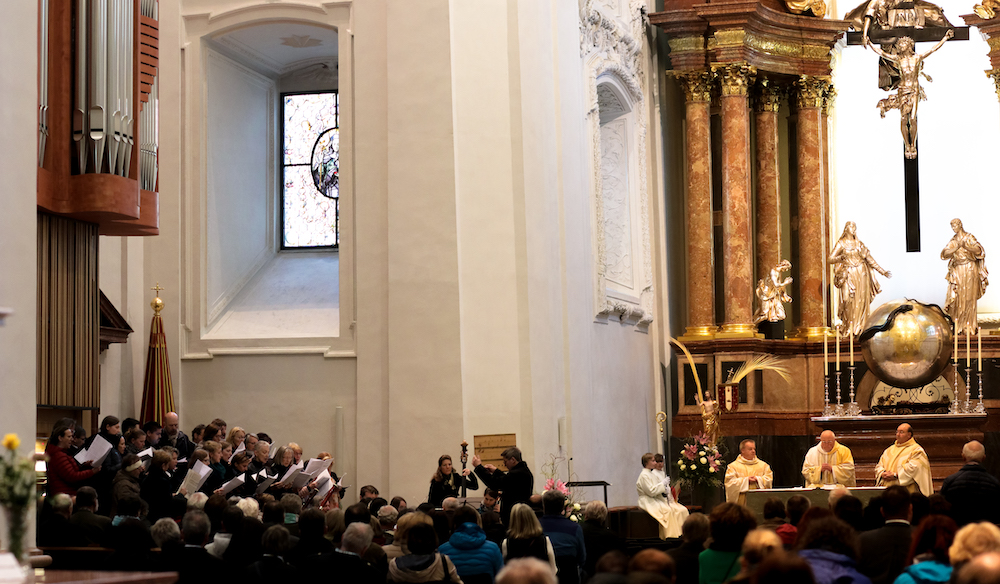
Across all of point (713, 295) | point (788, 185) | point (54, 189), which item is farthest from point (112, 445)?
point (788, 185)

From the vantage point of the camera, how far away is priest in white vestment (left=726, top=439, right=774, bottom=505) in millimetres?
14305

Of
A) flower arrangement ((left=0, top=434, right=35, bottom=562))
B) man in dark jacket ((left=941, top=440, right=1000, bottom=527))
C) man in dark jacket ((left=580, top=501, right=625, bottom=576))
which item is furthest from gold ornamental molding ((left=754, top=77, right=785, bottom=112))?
flower arrangement ((left=0, top=434, right=35, bottom=562))

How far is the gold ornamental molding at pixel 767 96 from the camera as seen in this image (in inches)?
796

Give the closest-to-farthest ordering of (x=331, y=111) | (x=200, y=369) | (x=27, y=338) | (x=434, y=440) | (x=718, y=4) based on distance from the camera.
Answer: (x=27, y=338), (x=434, y=440), (x=200, y=369), (x=331, y=111), (x=718, y=4)

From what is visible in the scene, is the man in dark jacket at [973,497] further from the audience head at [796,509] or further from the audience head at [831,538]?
the audience head at [831,538]

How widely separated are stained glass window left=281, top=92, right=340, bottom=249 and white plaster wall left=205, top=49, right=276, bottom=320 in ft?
0.77

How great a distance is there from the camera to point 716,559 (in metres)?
6.11

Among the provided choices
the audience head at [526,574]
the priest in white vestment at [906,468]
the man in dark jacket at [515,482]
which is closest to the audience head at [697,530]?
the audience head at [526,574]

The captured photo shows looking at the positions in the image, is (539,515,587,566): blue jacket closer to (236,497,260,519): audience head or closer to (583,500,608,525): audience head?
(583,500,608,525): audience head

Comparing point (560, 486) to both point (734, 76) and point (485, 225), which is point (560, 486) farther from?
point (734, 76)

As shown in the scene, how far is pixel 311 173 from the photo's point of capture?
1695cm

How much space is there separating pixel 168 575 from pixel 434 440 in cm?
824

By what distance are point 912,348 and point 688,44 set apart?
557 centimetres

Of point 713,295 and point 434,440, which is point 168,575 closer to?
point 434,440
